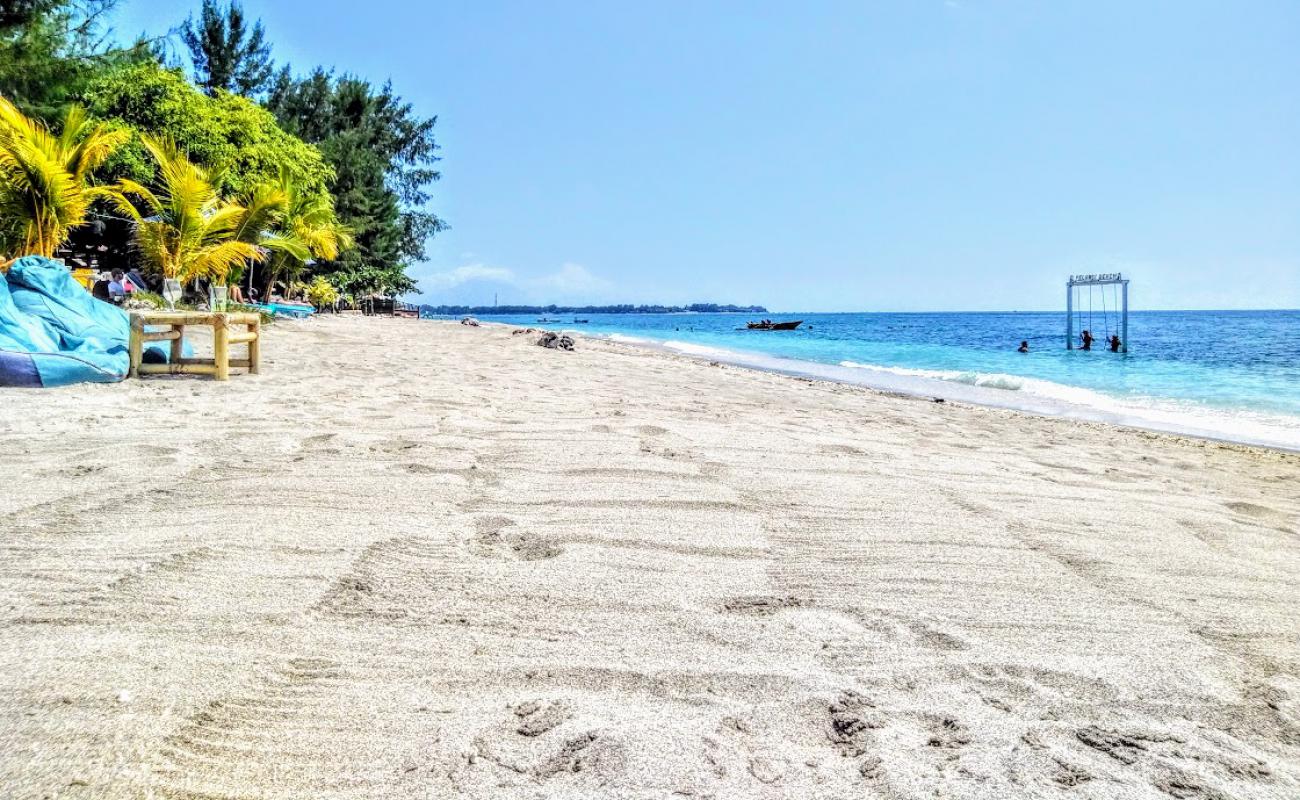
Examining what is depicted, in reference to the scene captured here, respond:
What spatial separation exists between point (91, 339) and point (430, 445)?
11.9ft

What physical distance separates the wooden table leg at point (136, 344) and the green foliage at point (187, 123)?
40.2ft

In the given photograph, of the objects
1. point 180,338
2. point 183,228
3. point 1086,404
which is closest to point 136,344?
point 180,338

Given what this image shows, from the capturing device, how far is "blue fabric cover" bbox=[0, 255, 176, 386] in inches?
187

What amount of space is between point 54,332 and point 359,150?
23.4m

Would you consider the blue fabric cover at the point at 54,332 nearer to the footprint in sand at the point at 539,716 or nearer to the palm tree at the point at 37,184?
the palm tree at the point at 37,184

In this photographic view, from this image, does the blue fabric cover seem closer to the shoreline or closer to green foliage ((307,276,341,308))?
the shoreline

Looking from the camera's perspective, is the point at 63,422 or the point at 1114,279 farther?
the point at 1114,279

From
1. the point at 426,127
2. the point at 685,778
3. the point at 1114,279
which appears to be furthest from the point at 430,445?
the point at 426,127

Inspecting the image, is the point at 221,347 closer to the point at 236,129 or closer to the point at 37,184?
the point at 37,184

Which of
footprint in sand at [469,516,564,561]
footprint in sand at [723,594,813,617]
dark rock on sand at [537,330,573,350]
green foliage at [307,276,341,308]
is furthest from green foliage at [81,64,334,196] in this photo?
footprint in sand at [723,594,813,617]

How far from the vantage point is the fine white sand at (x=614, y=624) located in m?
1.23

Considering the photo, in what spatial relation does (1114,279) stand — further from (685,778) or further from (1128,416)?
(685,778)

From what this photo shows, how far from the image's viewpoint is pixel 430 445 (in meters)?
3.52

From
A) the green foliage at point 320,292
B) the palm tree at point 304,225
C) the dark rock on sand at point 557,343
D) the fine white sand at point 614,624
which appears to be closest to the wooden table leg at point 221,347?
the fine white sand at point 614,624
